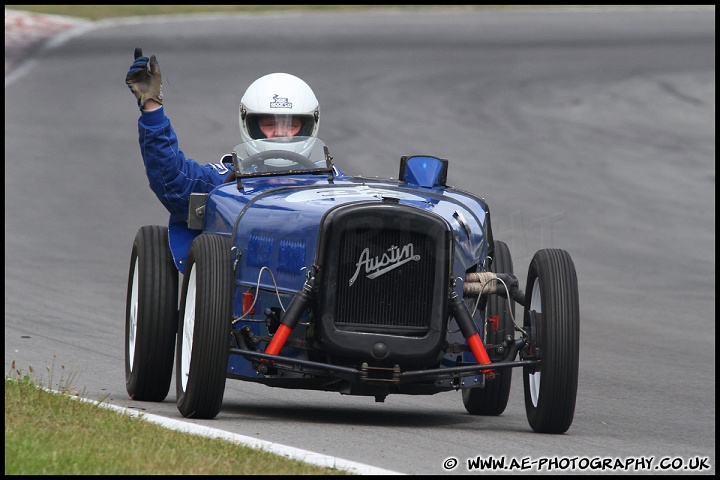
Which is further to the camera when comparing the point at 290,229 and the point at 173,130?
the point at 173,130

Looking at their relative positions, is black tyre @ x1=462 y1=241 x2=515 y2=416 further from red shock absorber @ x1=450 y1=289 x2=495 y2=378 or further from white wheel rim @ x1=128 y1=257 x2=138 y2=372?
white wheel rim @ x1=128 y1=257 x2=138 y2=372

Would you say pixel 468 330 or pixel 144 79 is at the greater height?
pixel 144 79

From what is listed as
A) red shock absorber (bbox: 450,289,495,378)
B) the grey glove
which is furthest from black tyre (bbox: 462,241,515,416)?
the grey glove

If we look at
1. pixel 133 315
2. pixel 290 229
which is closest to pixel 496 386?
pixel 290 229

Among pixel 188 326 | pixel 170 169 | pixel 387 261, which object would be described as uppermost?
pixel 170 169

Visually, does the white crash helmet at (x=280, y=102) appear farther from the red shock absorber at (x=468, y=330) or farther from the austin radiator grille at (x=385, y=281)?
the red shock absorber at (x=468, y=330)

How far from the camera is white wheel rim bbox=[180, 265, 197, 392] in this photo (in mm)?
7660

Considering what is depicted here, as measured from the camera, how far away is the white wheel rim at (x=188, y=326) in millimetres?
7660

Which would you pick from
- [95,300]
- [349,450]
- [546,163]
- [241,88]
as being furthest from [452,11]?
[349,450]

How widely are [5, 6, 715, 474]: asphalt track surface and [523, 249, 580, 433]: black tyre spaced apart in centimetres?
17

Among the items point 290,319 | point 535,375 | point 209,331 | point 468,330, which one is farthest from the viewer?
point 535,375

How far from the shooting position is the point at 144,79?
8266mm

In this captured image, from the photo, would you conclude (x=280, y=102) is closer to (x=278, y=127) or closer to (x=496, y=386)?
(x=278, y=127)

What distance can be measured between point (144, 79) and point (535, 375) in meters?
2.71
